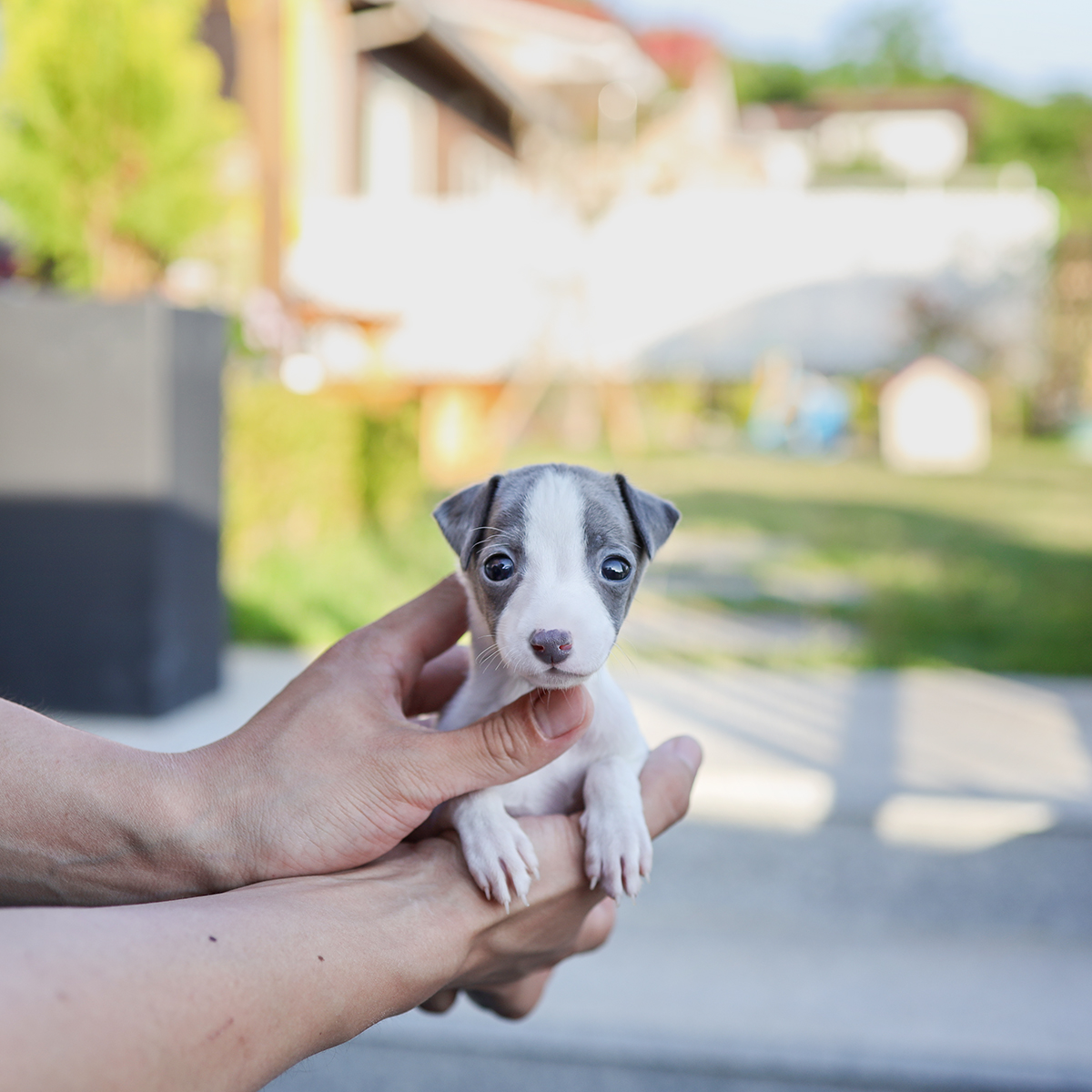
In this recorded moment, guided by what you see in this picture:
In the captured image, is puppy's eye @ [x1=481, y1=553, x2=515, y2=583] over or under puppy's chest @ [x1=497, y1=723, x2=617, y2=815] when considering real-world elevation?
over

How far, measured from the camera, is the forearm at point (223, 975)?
105 centimetres

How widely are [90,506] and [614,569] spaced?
2959 mm

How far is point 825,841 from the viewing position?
3307mm

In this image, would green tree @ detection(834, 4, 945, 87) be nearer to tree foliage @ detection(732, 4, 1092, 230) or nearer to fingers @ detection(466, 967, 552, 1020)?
tree foliage @ detection(732, 4, 1092, 230)

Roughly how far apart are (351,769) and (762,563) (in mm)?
5913

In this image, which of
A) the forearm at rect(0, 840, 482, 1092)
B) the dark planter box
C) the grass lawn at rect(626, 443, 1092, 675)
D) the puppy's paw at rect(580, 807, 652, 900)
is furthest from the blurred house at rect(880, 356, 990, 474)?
the forearm at rect(0, 840, 482, 1092)

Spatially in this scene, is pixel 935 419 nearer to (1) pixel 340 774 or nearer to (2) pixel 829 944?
(2) pixel 829 944

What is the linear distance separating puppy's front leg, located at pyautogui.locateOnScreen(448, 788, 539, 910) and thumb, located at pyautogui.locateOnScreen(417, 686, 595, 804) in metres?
0.06

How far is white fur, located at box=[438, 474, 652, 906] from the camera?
1.43 m

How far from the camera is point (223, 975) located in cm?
122

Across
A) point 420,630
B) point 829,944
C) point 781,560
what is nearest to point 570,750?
point 420,630

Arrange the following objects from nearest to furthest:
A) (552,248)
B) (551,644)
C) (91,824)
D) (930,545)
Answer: (551,644) → (91,824) → (930,545) → (552,248)

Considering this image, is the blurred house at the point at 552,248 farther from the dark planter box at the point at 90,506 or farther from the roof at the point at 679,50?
the roof at the point at 679,50

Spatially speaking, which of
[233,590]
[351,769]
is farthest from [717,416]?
[351,769]
